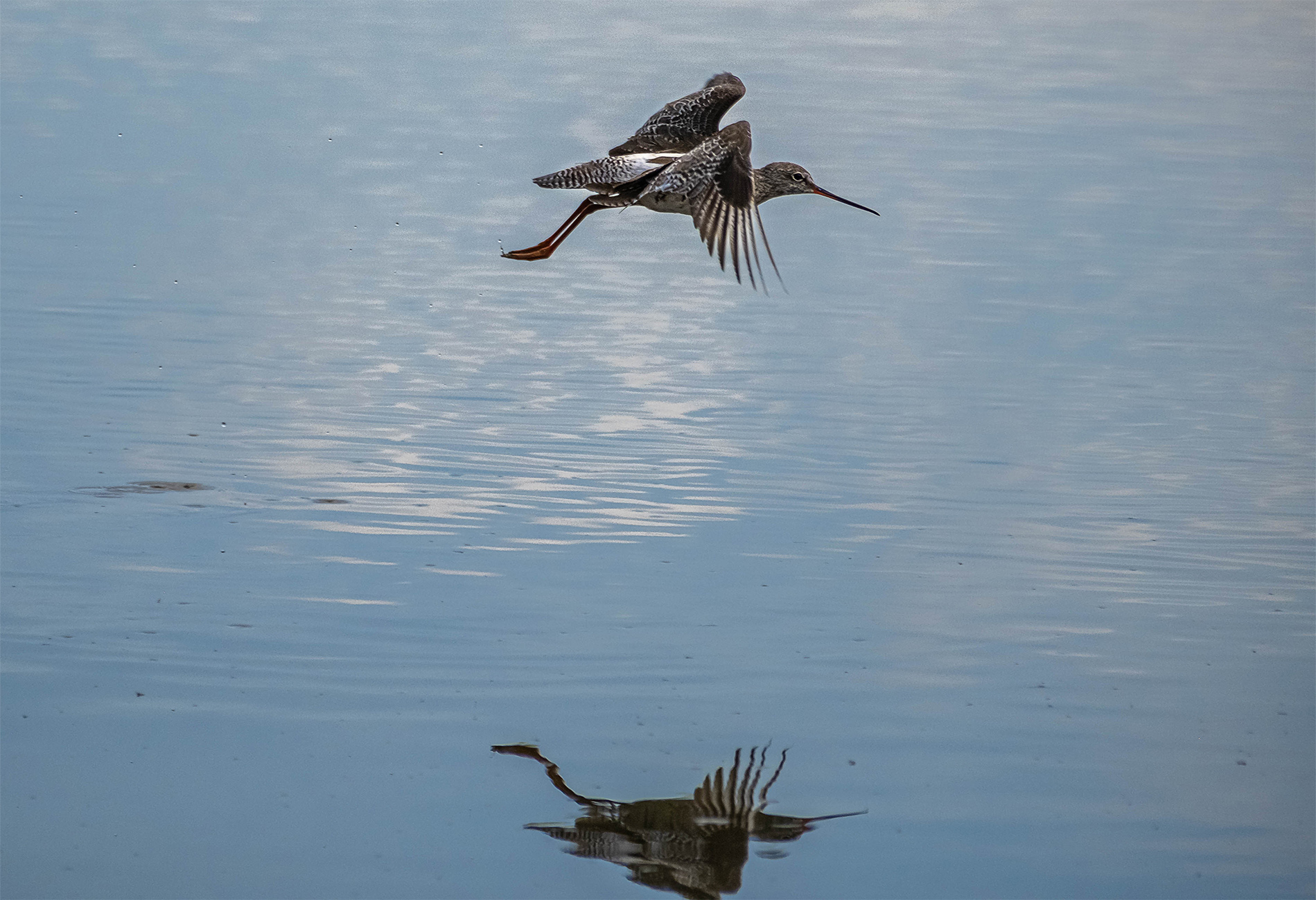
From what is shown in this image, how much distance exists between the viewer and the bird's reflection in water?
5102 mm

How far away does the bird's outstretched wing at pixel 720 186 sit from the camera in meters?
8.20

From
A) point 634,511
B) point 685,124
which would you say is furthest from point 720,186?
point 634,511

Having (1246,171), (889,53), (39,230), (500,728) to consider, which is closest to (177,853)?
(500,728)

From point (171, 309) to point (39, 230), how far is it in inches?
78.7

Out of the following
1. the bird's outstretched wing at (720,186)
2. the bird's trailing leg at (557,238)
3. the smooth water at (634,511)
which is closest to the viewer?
the smooth water at (634,511)

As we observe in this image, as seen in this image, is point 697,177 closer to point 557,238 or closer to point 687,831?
point 557,238

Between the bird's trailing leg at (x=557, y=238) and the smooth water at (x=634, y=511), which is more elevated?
the bird's trailing leg at (x=557, y=238)

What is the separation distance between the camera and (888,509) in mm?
8133

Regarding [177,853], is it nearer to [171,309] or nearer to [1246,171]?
[171,309]

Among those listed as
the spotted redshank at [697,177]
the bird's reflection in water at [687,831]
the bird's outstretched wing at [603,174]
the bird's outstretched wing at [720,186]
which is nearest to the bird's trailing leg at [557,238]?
the spotted redshank at [697,177]

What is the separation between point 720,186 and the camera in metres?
8.30

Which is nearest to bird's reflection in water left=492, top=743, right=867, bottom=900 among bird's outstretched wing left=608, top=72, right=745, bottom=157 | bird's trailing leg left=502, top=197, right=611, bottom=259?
bird's trailing leg left=502, top=197, right=611, bottom=259

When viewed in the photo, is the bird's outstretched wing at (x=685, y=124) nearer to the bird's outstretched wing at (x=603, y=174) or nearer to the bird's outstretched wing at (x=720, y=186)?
the bird's outstretched wing at (x=603, y=174)

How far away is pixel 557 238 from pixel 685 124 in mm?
928
